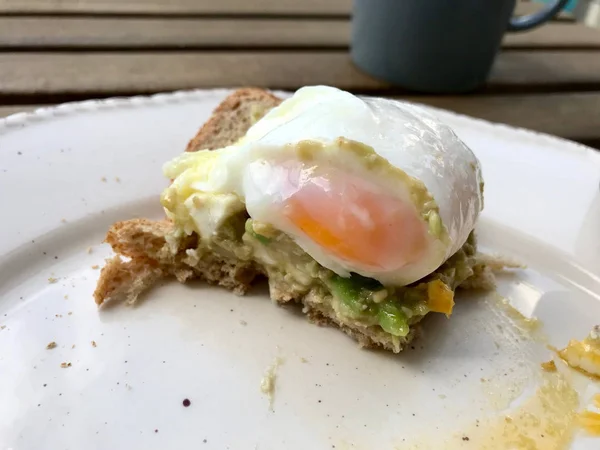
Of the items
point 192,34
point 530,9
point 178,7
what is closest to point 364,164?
point 192,34

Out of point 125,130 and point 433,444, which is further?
point 125,130

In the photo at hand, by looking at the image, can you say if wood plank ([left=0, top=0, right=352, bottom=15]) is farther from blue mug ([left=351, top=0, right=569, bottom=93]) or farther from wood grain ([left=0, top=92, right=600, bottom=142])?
wood grain ([left=0, top=92, right=600, bottom=142])

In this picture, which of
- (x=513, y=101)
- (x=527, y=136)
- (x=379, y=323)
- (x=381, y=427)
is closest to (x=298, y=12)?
(x=513, y=101)

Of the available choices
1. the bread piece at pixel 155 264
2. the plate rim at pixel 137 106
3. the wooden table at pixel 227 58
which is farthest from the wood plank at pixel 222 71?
the bread piece at pixel 155 264

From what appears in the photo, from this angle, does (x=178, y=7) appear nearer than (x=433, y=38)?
No

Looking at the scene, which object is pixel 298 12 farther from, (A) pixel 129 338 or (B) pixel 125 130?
(A) pixel 129 338

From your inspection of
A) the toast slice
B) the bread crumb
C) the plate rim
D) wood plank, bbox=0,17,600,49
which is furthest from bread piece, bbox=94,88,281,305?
wood plank, bbox=0,17,600,49

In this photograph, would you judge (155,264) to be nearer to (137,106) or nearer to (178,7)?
(137,106)
